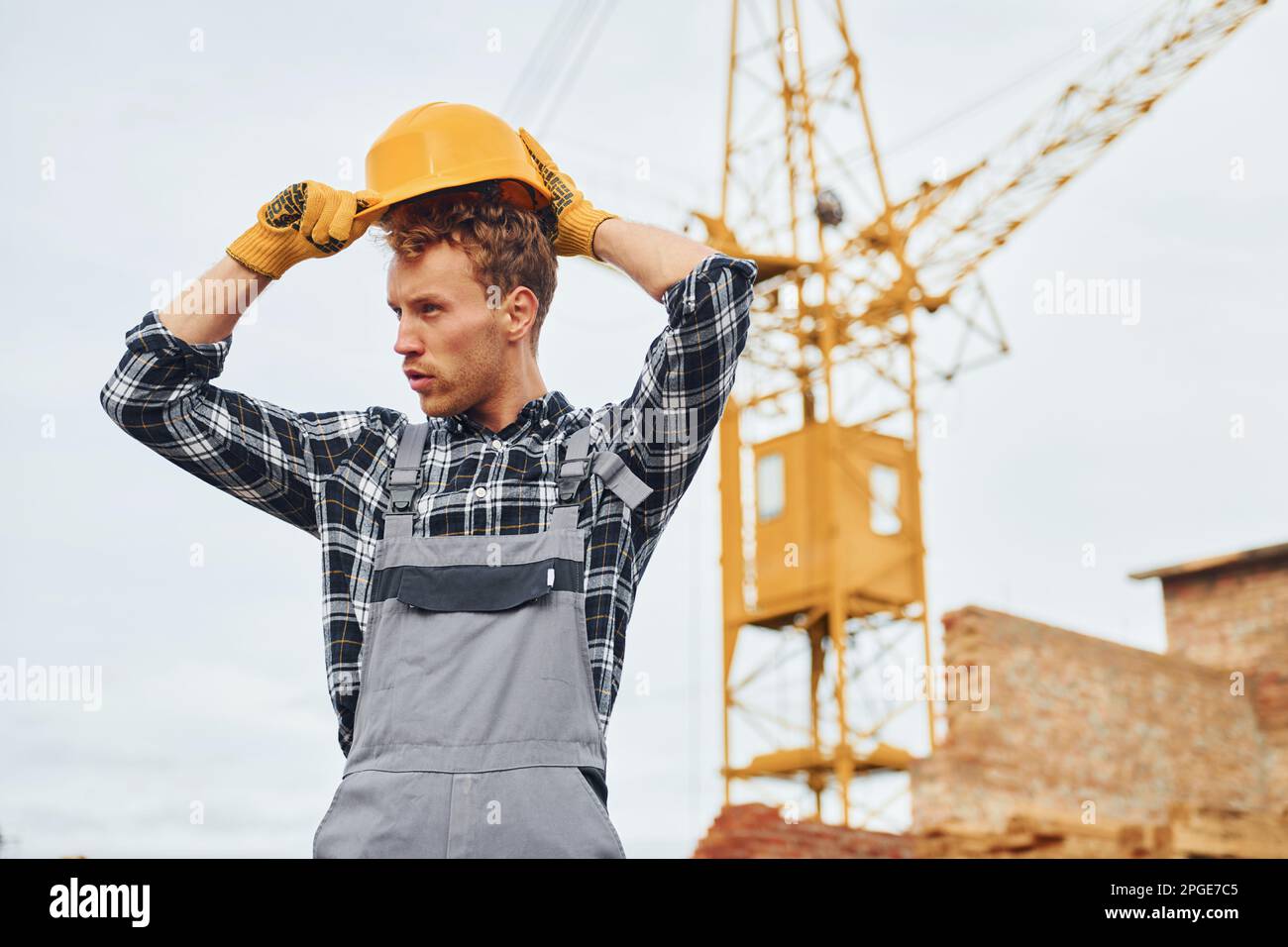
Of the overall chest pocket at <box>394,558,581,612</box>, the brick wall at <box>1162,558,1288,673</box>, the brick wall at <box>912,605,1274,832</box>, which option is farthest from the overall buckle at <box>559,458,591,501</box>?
the brick wall at <box>1162,558,1288,673</box>

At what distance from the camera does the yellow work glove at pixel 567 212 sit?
2.60 m

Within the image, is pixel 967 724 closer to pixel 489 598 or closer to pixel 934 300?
pixel 934 300

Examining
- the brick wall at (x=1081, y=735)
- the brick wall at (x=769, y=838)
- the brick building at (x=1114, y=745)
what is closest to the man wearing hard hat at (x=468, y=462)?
the brick wall at (x=769, y=838)

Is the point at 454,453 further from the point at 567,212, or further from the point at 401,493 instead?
the point at 567,212

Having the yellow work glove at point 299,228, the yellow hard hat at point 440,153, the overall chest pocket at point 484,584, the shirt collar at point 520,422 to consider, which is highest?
the yellow hard hat at point 440,153

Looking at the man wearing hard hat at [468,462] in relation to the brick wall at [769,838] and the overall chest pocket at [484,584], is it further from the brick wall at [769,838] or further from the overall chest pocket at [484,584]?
the brick wall at [769,838]

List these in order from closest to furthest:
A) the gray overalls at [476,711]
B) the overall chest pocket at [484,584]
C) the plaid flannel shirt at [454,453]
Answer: the gray overalls at [476,711], the overall chest pocket at [484,584], the plaid flannel shirt at [454,453]

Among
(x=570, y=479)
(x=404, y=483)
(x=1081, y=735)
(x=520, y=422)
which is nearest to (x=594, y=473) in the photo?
(x=570, y=479)

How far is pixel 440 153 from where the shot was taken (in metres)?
2.56

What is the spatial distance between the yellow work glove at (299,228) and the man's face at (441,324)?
0.41 ft

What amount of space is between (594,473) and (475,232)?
469 millimetres

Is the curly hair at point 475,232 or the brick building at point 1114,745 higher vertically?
the curly hair at point 475,232
